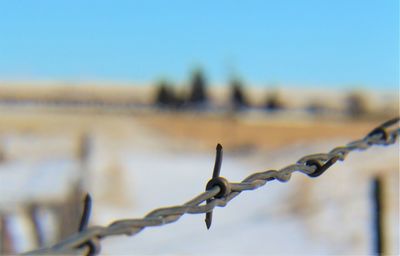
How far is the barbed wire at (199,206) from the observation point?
2.86ft

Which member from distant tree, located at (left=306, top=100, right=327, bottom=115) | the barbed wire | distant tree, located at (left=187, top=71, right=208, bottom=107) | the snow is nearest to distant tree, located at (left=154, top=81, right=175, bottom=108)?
distant tree, located at (left=187, top=71, right=208, bottom=107)

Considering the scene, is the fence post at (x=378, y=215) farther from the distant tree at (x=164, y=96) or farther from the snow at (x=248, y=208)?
the distant tree at (x=164, y=96)

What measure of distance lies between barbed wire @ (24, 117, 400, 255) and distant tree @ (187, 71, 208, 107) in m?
67.7

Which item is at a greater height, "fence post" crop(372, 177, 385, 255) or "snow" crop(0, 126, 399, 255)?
"fence post" crop(372, 177, 385, 255)

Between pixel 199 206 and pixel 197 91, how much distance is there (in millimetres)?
68720

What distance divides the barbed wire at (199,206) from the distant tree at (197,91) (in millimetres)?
67744

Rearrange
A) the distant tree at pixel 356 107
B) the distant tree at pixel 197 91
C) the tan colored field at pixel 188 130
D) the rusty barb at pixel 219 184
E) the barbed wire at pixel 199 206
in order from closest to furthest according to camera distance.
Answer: the barbed wire at pixel 199 206
the rusty barb at pixel 219 184
the tan colored field at pixel 188 130
the distant tree at pixel 356 107
the distant tree at pixel 197 91

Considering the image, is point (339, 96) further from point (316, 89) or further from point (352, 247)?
point (352, 247)

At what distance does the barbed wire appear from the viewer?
872 millimetres

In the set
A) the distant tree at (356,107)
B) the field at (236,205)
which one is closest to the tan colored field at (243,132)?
the field at (236,205)

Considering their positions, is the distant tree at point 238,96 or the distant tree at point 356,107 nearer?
the distant tree at point 238,96

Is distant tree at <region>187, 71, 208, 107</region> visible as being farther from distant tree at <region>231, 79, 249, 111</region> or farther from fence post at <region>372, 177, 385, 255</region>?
fence post at <region>372, 177, 385, 255</region>

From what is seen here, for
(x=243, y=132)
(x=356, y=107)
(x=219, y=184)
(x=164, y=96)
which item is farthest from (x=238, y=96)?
(x=219, y=184)

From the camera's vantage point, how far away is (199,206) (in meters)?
1.14
